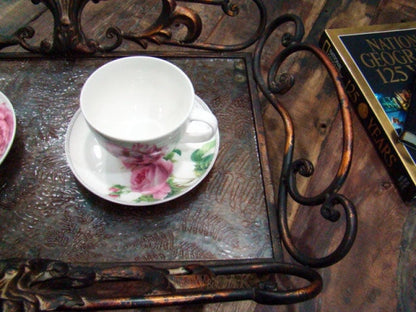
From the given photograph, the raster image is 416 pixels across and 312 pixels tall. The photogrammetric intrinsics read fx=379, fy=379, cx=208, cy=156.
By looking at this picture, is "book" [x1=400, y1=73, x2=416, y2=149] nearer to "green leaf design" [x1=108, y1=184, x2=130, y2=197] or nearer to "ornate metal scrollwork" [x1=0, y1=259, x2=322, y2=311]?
"ornate metal scrollwork" [x1=0, y1=259, x2=322, y2=311]

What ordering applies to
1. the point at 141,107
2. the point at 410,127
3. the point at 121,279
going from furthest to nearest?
the point at 410,127, the point at 141,107, the point at 121,279

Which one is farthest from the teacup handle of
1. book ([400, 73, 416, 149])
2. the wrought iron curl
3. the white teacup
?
book ([400, 73, 416, 149])

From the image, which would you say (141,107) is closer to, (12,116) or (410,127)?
(12,116)

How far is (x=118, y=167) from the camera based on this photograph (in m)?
0.40

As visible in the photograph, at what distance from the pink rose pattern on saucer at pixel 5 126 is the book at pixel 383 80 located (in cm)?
50

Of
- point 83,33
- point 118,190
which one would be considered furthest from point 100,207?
point 83,33

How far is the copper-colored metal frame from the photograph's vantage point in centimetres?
29

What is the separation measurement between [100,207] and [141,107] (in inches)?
4.9

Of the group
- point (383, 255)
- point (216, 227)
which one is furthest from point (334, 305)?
point (216, 227)

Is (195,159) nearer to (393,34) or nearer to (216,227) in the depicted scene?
(216,227)

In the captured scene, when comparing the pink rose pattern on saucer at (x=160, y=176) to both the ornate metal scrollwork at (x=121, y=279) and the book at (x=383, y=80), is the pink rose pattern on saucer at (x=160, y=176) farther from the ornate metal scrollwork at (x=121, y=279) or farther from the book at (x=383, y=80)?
the book at (x=383, y=80)

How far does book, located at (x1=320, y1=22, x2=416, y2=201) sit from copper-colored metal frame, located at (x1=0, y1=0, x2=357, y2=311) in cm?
19

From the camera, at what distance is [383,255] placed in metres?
0.55

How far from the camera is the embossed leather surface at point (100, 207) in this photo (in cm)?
37
